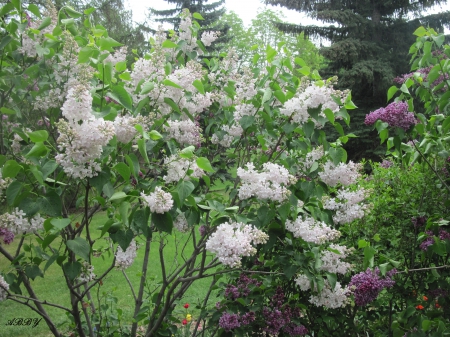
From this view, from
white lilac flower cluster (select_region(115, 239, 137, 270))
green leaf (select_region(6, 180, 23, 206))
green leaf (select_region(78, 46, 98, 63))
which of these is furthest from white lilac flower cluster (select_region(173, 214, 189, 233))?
green leaf (select_region(78, 46, 98, 63))

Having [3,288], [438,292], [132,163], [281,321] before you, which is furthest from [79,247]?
[438,292]

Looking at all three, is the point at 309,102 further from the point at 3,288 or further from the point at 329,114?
the point at 3,288

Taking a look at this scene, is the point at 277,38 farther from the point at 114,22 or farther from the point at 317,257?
the point at 317,257

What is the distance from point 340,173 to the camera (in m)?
2.31

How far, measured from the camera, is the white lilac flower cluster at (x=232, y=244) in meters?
1.73

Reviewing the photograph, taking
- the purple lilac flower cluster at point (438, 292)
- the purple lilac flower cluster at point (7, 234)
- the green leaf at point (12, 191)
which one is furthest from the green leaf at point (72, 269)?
the purple lilac flower cluster at point (438, 292)

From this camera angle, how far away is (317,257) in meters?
2.25

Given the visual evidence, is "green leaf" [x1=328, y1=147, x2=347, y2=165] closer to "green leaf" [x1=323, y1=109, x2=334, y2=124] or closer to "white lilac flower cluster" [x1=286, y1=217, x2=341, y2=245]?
"green leaf" [x1=323, y1=109, x2=334, y2=124]

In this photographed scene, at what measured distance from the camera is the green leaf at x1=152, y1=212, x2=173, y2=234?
177 cm

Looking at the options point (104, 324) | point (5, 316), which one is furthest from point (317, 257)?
point (5, 316)

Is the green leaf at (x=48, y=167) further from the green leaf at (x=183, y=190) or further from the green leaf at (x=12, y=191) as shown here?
the green leaf at (x=183, y=190)

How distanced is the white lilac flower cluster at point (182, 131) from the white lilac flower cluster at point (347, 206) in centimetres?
85

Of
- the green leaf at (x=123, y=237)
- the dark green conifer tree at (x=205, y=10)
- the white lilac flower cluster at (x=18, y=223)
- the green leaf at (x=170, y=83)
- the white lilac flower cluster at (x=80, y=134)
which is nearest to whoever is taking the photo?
the white lilac flower cluster at (x=80, y=134)

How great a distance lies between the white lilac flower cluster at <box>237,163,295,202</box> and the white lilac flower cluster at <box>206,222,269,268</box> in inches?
10.6
